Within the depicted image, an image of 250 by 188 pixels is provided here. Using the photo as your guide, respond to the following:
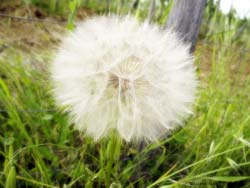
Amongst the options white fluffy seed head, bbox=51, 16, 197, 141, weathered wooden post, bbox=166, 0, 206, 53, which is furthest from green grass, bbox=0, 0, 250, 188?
white fluffy seed head, bbox=51, 16, 197, 141

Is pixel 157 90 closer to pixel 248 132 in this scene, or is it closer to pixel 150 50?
pixel 150 50

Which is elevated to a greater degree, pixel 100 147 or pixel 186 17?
pixel 186 17

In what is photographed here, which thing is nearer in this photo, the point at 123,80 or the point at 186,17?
the point at 123,80

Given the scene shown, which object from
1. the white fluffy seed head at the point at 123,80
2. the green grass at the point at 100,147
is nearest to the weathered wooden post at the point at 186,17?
the green grass at the point at 100,147

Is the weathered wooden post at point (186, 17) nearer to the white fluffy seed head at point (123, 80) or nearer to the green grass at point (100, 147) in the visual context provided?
the green grass at point (100, 147)

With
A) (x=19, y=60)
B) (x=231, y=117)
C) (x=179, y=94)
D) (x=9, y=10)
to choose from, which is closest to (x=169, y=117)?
A: (x=179, y=94)
